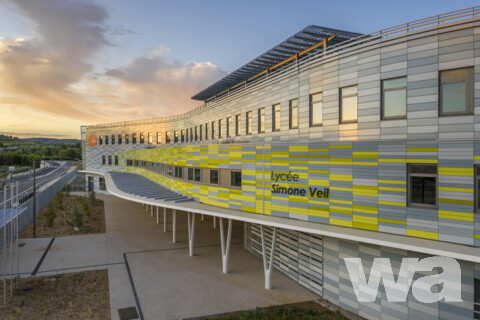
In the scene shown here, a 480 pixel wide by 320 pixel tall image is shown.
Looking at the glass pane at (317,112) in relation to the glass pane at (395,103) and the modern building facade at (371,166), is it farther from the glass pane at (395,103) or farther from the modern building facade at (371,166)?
the glass pane at (395,103)

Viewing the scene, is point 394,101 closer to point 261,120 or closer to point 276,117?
point 276,117

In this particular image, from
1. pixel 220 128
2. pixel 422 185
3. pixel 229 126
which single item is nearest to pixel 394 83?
pixel 422 185

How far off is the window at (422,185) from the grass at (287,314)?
5.57 m

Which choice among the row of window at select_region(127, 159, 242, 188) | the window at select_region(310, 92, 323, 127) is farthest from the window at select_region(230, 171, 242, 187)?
the window at select_region(310, 92, 323, 127)

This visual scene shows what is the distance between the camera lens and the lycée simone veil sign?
14305 millimetres

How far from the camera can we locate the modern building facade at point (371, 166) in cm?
1120

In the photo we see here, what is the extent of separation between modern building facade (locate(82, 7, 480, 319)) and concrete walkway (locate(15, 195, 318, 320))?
2.47 metres

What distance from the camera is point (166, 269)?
19.7 m

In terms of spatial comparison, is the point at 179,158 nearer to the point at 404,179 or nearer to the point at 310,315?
the point at 310,315

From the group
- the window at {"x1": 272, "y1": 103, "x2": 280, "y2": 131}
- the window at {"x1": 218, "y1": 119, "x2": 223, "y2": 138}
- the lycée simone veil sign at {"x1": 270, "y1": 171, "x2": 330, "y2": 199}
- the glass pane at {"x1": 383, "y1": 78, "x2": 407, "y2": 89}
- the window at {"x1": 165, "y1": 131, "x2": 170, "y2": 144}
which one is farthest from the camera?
the window at {"x1": 165, "y1": 131, "x2": 170, "y2": 144}

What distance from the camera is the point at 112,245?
83.1ft

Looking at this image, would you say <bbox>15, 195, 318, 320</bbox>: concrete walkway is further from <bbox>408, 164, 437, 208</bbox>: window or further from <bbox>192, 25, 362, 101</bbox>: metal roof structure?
<bbox>192, 25, 362, 101</bbox>: metal roof structure

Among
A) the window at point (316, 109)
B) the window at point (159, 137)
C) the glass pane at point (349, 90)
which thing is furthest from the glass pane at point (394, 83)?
the window at point (159, 137)

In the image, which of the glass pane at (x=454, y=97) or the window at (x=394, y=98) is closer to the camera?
the glass pane at (x=454, y=97)
